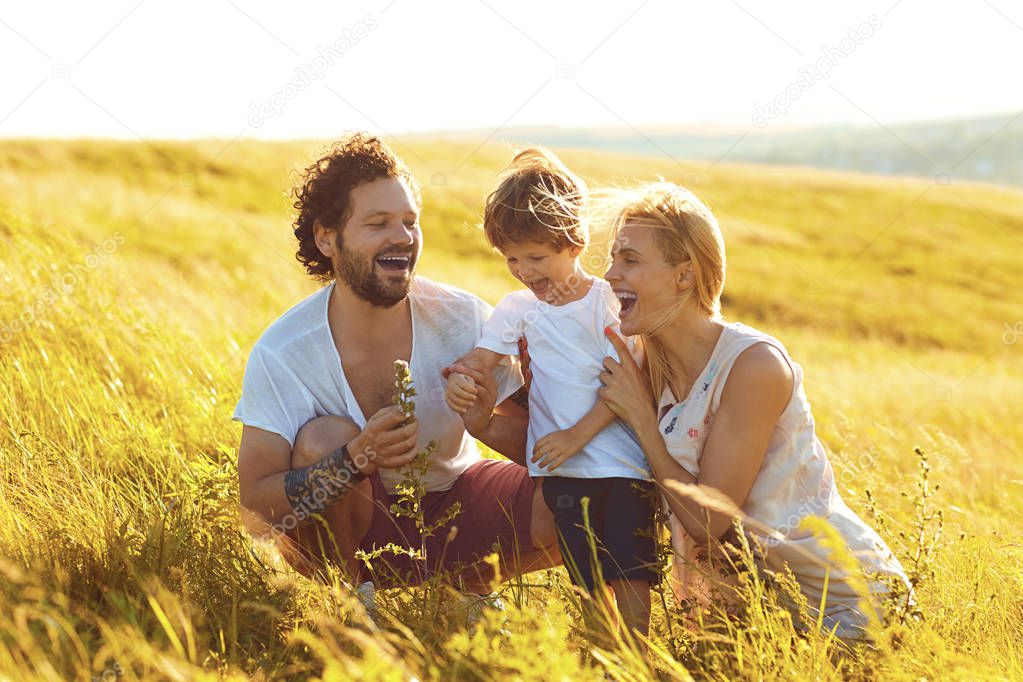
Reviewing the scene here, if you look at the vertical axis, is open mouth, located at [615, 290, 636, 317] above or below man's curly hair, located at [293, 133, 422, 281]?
below

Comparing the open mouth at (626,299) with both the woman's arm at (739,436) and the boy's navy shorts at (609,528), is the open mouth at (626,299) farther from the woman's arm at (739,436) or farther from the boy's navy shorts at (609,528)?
the boy's navy shorts at (609,528)

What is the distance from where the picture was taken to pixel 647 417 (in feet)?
10.9

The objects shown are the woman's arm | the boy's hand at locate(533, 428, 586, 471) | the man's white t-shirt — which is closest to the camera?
the woman's arm

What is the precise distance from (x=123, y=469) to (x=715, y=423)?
2612 millimetres

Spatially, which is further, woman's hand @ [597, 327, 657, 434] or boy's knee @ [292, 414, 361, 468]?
boy's knee @ [292, 414, 361, 468]

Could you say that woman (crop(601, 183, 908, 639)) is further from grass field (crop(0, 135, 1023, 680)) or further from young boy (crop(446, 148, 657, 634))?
grass field (crop(0, 135, 1023, 680))

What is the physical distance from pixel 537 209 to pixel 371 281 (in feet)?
2.43

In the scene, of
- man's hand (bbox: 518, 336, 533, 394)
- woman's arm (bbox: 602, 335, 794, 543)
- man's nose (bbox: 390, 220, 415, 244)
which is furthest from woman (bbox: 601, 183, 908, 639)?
man's nose (bbox: 390, 220, 415, 244)

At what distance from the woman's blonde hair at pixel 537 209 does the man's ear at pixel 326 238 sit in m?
0.66

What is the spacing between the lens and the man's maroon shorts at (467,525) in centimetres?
379

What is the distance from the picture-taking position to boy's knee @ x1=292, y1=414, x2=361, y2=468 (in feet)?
11.7

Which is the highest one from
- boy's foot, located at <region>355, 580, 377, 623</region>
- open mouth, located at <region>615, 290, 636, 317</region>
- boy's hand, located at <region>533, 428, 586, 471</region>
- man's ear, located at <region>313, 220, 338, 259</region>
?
man's ear, located at <region>313, 220, 338, 259</region>

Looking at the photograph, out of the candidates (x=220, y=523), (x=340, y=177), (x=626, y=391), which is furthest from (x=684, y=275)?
(x=220, y=523)

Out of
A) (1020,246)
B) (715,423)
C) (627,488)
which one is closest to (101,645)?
(627,488)
